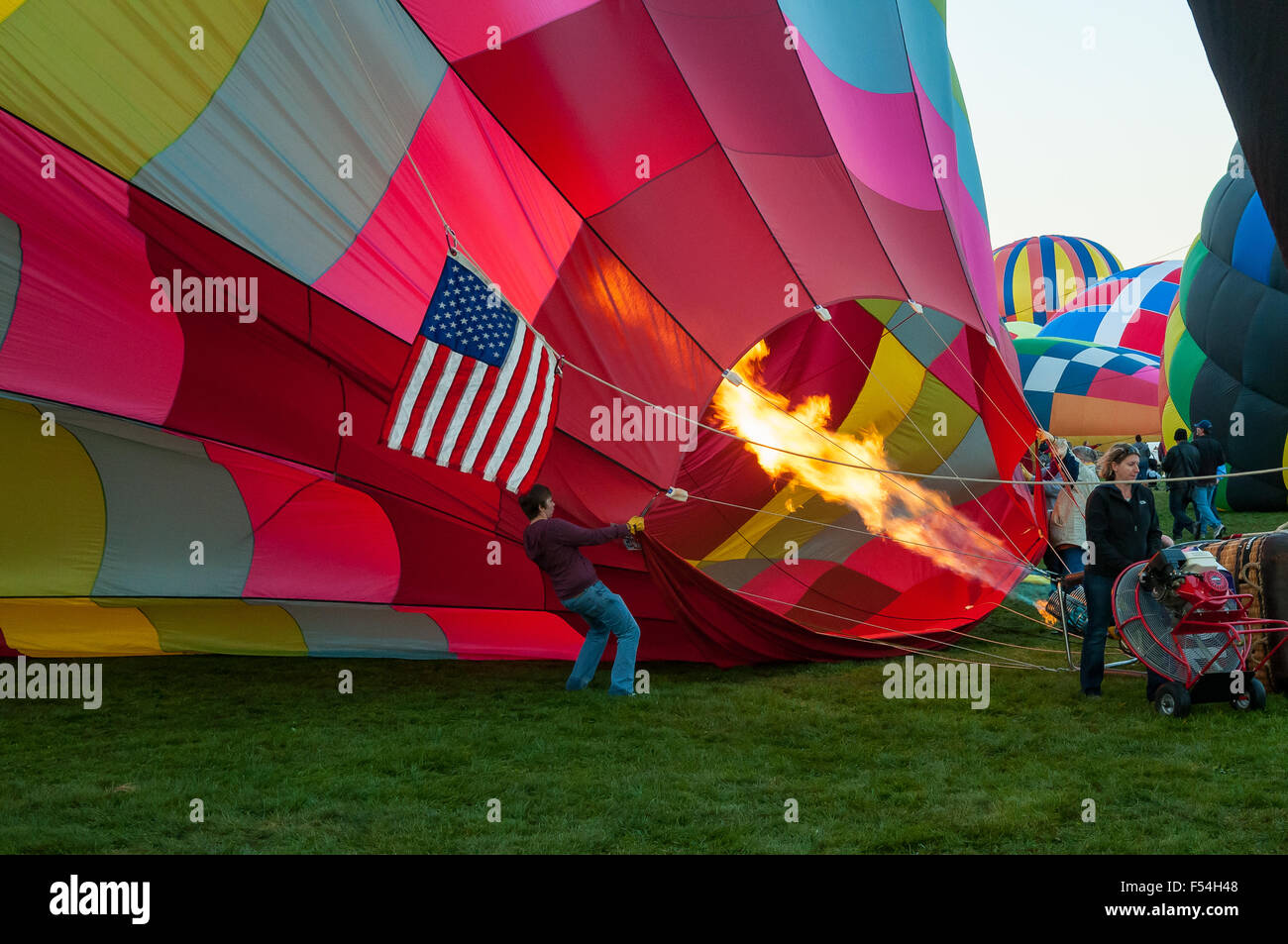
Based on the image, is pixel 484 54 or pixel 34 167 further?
pixel 484 54

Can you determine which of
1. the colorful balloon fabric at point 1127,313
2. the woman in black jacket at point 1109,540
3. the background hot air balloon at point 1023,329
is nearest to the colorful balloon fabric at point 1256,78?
the woman in black jacket at point 1109,540

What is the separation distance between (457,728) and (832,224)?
3.60m

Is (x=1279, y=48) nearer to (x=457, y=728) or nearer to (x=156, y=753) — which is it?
(x=457, y=728)

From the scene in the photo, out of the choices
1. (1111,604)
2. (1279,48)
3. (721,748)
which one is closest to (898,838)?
(721,748)

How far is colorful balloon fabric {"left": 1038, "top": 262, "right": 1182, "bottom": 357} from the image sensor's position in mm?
26484

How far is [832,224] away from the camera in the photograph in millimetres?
7055

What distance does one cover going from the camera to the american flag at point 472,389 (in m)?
5.79

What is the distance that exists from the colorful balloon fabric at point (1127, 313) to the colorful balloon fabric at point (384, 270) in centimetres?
2055

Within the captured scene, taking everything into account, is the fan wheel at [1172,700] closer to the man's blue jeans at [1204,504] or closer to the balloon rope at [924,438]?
the balloon rope at [924,438]

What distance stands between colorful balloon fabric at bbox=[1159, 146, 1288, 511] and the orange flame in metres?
7.32

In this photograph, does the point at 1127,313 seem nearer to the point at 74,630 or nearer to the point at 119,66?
the point at 74,630

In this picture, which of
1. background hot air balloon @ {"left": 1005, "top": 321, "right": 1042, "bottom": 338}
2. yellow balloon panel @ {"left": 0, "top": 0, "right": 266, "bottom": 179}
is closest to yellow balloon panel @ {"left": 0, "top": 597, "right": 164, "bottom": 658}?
yellow balloon panel @ {"left": 0, "top": 0, "right": 266, "bottom": 179}

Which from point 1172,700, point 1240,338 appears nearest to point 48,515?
point 1172,700

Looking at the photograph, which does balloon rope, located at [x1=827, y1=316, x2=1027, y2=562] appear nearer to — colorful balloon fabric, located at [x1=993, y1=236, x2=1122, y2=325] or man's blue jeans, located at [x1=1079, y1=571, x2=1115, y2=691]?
man's blue jeans, located at [x1=1079, y1=571, x2=1115, y2=691]
